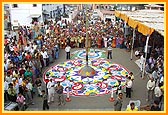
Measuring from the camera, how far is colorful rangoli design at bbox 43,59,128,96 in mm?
13709

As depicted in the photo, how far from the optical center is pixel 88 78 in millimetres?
15109

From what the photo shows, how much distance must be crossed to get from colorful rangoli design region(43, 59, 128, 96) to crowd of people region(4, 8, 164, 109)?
0.92 m

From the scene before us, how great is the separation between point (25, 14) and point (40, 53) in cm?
1947

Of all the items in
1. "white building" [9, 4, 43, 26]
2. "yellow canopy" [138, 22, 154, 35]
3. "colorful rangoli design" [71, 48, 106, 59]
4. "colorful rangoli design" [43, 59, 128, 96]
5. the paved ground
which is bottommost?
the paved ground

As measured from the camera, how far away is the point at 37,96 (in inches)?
508

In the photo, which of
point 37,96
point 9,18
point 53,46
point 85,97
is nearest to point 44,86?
point 37,96

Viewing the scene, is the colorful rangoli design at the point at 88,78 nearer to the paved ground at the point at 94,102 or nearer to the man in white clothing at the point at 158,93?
the paved ground at the point at 94,102

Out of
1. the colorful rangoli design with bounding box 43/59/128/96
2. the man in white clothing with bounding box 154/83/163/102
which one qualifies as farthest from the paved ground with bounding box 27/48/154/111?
the man in white clothing with bounding box 154/83/163/102

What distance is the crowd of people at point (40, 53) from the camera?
1193 centimetres

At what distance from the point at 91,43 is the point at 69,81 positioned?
653cm

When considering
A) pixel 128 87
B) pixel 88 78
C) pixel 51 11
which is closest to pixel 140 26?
pixel 88 78

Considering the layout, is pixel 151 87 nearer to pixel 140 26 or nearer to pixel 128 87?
pixel 128 87

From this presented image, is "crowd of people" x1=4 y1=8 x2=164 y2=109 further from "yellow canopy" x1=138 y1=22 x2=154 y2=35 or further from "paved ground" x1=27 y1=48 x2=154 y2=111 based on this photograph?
"yellow canopy" x1=138 y1=22 x2=154 y2=35

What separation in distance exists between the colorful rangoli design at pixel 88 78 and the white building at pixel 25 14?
708 inches
